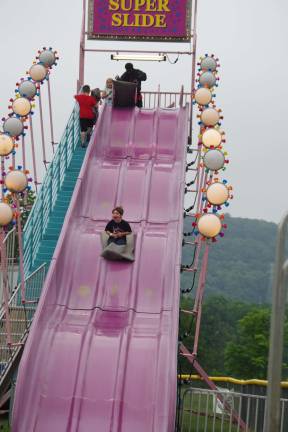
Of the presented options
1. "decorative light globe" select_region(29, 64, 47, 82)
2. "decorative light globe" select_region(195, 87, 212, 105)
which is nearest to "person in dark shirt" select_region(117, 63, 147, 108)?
"decorative light globe" select_region(195, 87, 212, 105)

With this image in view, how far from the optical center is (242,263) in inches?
4638

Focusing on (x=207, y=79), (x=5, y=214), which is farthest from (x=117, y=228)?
(x=207, y=79)

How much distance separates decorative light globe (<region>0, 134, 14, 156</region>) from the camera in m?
15.5

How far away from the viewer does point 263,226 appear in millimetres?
137875

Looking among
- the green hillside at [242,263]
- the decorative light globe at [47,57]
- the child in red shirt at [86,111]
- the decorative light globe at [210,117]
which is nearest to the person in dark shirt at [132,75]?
the child in red shirt at [86,111]

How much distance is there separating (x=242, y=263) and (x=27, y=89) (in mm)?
100486

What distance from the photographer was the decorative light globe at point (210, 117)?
19125 millimetres

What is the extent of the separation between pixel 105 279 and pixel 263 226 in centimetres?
12284

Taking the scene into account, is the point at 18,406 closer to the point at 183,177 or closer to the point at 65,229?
the point at 65,229

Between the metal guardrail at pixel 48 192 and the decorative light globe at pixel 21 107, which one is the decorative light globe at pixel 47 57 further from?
the decorative light globe at pixel 21 107

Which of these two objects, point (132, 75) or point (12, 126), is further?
point (132, 75)

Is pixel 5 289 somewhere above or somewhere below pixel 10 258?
below

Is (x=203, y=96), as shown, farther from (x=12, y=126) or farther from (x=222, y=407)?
(x=222, y=407)

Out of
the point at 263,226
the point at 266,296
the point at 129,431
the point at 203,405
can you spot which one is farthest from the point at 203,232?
the point at 263,226
